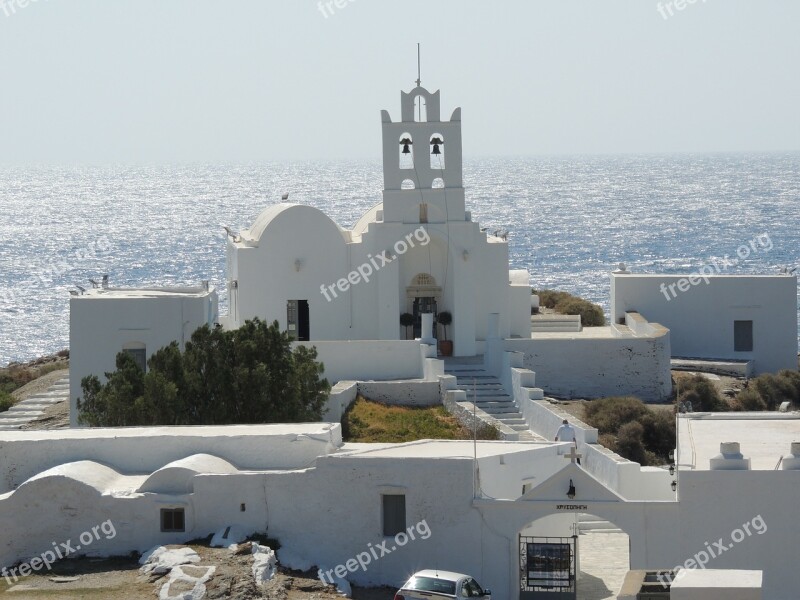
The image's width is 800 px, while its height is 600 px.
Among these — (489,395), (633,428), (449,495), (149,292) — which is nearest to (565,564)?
(449,495)

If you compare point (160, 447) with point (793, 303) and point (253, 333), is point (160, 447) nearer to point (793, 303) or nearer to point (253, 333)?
point (253, 333)

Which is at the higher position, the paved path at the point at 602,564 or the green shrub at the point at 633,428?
the green shrub at the point at 633,428

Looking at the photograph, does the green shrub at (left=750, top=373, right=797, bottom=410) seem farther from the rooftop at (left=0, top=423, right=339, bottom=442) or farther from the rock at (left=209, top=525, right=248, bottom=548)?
the rock at (left=209, top=525, right=248, bottom=548)

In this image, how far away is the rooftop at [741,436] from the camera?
3152 cm

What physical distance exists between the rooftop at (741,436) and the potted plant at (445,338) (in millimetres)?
11829

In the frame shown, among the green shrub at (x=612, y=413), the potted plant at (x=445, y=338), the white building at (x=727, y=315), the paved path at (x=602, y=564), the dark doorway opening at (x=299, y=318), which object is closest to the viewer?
the paved path at (x=602, y=564)

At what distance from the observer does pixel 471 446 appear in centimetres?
3356

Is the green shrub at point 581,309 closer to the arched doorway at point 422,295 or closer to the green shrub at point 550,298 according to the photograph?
the green shrub at point 550,298

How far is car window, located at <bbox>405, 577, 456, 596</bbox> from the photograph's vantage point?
27391 millimetres

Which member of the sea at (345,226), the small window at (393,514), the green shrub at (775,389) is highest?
the sea at (345,226)

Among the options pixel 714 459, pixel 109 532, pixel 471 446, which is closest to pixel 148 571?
pixel 109 532

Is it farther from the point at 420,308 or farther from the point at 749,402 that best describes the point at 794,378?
the point at 420,308

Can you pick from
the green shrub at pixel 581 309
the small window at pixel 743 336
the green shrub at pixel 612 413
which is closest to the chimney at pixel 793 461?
the green shrub at pixel 612 413

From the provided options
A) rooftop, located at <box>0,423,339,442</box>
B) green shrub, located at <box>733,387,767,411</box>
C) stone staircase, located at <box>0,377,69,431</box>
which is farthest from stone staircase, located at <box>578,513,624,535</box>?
stone staircase, located at <box>0,377,69,431</box>
